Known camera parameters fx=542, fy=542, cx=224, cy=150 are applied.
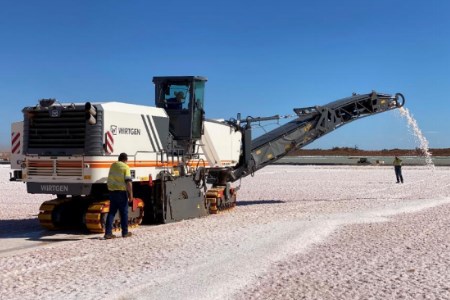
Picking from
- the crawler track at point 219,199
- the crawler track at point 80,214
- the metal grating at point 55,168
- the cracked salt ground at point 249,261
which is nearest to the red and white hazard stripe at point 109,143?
the metal grating at point 55,168

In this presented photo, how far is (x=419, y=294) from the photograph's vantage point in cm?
665

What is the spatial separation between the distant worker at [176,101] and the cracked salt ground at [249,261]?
3.18 meters

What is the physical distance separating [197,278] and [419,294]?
289 cm

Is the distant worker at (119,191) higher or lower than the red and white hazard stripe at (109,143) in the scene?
lower

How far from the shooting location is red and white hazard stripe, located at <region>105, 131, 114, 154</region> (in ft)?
38.4

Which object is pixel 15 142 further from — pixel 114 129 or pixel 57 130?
pixel 114 129

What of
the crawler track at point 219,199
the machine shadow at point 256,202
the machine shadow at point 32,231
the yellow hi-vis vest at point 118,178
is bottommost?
the machine shadow at point 32,231

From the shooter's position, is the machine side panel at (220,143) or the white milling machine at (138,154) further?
the machine side panel at (220,143)

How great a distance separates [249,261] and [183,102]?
716 centimetres

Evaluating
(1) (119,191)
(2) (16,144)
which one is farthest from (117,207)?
(2) (16,144)

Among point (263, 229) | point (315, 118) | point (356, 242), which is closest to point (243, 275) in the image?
point (356, 242)

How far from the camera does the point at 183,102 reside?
14812mm

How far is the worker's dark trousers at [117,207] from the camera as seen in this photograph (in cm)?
1109

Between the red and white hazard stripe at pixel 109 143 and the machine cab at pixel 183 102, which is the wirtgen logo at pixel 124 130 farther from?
the machine cab at pixel 183 102
